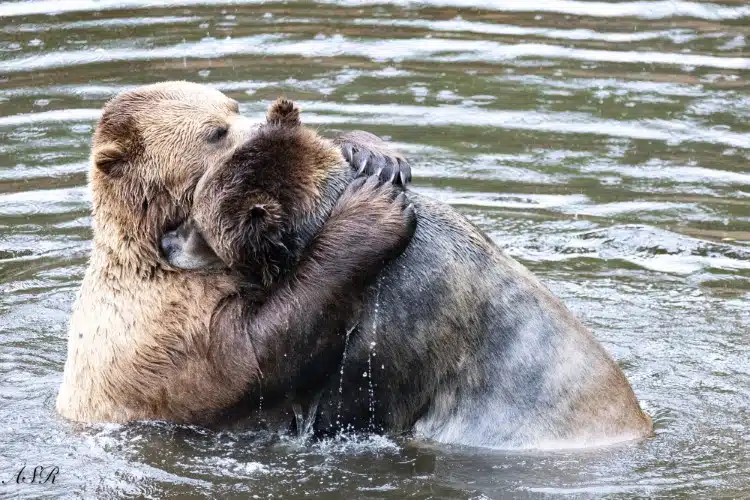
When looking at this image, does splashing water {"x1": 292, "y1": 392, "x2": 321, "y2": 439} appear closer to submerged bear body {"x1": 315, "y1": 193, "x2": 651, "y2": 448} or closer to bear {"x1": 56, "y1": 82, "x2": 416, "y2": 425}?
submerged bear body {"x1": 315, "y1": 193, "x2": 651, "y2": 448}

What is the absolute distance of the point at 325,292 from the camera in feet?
20.1

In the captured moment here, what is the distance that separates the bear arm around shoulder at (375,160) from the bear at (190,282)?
0.01m

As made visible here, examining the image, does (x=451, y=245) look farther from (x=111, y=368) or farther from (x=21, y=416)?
(x=21, y=416)

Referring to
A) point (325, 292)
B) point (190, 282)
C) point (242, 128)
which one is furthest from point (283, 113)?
point (190, 282)

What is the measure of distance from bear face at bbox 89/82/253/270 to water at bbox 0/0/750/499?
1.10 meters

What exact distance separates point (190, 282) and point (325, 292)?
0.78m

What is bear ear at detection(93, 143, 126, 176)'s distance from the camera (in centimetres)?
639

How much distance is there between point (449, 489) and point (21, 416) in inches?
104

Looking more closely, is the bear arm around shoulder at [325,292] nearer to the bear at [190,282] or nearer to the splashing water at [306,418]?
the bear at [190,282]

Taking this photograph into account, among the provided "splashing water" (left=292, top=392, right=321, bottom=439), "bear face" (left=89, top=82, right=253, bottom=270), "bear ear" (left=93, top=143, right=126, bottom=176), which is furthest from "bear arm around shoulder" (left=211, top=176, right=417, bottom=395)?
"bear ear" (left=93, top=143, right=126, bottom=176)

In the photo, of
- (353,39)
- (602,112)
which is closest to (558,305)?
→ (602,112)

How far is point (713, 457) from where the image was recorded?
22.0 feet
